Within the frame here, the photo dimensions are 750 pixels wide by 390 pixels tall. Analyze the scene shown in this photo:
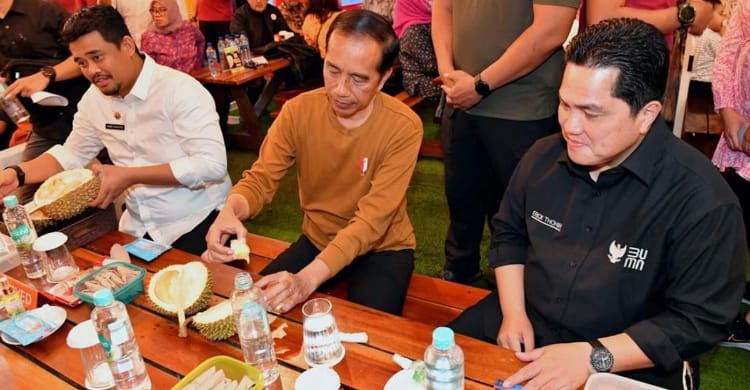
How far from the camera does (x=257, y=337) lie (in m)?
1.23

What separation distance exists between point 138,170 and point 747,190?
2.32 metres

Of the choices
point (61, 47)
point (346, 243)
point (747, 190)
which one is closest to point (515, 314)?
point (346, 243)

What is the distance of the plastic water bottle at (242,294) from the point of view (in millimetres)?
1231

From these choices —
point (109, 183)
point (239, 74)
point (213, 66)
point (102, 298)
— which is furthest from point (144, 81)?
point (213, 66)

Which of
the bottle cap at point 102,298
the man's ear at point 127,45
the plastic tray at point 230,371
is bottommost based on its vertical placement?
the plastic tray at point 230,371

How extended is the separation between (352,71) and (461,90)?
64 centimetres

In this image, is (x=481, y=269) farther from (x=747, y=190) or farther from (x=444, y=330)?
(x=444, y=330)

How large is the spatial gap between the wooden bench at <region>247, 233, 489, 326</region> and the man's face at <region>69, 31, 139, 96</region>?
0.87m

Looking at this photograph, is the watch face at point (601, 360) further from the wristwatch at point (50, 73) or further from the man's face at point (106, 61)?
the wristwatch at point (50, 73)

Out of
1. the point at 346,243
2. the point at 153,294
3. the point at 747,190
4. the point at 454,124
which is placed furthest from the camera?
the point at 454,124

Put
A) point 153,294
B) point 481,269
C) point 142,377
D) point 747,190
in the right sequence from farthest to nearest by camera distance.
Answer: point 481,269, point 747,190, point 153,294, point 142,377

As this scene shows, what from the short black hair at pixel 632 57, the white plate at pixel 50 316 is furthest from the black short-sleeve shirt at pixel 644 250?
the white plate at pixel 50 316

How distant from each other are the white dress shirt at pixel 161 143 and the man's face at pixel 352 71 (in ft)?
2.18

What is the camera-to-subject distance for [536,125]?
2236 mm
